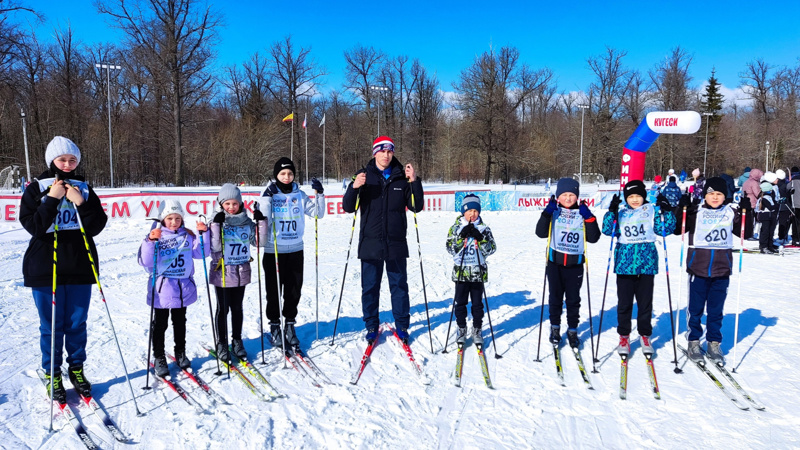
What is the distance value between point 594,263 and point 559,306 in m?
5.48

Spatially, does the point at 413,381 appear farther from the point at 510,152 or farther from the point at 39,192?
the point at 510,152

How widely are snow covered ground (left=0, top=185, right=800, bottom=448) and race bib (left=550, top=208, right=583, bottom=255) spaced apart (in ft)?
3.73

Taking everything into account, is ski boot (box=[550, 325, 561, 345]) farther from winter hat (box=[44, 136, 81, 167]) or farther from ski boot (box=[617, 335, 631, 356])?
winter hat (box=[44, 136, 81, 167])

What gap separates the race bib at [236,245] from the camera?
4289 millimetres

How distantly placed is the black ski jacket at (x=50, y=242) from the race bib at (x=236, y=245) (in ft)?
3.35

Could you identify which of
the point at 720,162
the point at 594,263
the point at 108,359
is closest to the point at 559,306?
the point at 108,359

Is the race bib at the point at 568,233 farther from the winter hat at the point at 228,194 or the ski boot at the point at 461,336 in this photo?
the winter hat at the point at 228,194

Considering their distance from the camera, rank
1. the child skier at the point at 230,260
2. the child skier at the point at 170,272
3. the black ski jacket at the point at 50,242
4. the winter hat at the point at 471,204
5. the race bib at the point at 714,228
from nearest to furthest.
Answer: the black ski jacket at the point at 50,242, the child skier at the point at 170,272, the child skier at the point at 230,260, the race bib at the point at 714,228, the winter hat at the point at 471,204

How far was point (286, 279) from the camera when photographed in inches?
185

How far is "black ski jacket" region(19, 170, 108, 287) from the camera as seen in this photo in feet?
10.8

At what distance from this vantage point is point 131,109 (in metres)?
37.1

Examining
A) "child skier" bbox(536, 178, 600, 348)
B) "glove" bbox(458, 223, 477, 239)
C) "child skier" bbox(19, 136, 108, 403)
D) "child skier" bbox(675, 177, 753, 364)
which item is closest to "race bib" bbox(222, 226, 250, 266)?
"child skier" bbox(19, 136, 108, 403)

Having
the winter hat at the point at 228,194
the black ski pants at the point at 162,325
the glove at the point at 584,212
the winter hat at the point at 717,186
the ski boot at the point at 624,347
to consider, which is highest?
the winter hat at the point at 717,186

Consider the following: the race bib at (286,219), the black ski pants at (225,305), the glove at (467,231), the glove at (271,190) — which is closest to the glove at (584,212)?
the glove at (467,231)
